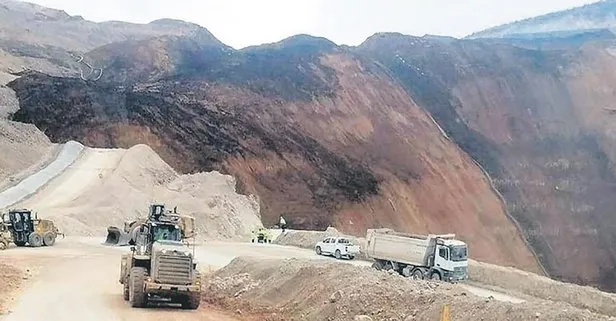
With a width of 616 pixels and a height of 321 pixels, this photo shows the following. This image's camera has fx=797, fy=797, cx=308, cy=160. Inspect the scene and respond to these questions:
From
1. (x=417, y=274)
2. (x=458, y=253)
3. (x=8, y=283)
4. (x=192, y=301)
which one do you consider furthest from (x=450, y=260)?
(x=8, y=283)

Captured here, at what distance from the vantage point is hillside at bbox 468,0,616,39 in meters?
153

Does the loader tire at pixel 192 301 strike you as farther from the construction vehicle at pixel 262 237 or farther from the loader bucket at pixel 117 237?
the construction vehicle at pixel 262 237

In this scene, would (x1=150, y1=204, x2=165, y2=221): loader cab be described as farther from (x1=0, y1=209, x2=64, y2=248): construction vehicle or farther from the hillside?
the hillside

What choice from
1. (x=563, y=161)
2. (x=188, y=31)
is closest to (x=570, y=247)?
(x=563, y=161)

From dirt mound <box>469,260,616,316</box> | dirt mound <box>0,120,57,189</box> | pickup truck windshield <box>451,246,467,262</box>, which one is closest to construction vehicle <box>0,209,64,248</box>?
dirt mound <box>0,120,57,189</box>

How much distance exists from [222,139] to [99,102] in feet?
43.3

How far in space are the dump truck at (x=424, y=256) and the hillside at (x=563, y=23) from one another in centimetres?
11611

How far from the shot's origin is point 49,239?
44125 mm

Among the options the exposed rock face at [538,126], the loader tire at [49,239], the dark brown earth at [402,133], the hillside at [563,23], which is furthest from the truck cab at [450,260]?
the hillside at [563,23]

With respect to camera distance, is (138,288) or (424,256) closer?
(138,288)

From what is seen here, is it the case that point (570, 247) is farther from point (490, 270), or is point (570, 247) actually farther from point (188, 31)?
point (188, 31)

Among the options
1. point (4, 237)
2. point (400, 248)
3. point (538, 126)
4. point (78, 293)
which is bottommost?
point (4, 237)

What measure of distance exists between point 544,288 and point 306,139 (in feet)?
156

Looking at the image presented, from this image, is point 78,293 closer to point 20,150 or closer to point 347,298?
point 347,298
